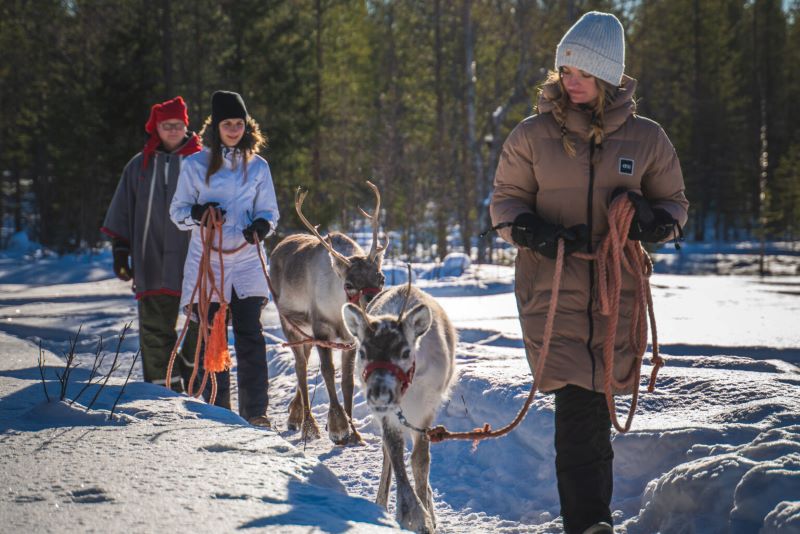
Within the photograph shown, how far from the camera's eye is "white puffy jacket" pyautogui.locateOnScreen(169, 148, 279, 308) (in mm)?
5684

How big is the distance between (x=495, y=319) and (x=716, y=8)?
107 feet

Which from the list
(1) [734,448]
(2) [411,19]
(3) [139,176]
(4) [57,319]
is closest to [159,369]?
(3) [139,176]

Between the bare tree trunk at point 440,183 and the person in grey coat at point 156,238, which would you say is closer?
the person in grey coat at point 156,238

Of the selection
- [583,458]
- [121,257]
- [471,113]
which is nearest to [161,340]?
[121,257]

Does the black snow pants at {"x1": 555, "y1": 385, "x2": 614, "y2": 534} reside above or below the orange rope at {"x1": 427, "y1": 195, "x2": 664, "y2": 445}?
below

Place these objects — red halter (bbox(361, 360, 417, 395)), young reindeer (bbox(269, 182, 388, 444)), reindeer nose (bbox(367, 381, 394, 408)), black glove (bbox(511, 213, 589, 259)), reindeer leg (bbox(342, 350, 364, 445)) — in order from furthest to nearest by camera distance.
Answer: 1. reindeer leg (bbox(342, 350, 364, 445))
2. young reindeer (bbox(269, 182, 388, 444))
3. red halter (bbox(361, 360, 417, 395))
4. reindeer nose (bbox(367, 381, 394, 408))
5. black glove (bbox(511, 213, 589, 259))

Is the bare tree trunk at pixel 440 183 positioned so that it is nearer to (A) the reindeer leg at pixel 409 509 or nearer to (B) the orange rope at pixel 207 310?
(B) the orange rope at pixel 207 310

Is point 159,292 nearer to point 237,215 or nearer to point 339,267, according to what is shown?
point 237,215

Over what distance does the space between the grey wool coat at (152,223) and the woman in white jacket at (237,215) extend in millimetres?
411

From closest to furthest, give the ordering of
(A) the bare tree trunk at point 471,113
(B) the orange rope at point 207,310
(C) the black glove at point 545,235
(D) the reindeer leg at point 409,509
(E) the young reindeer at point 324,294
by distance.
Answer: (C) the black glove at point 545,235 → (D) the reindeer leg at point 409,509 → (B) the orange rope at point 207,310 → (E) the young reindeer at point 324,294 → (A) the bare tree trunk at point 471,113

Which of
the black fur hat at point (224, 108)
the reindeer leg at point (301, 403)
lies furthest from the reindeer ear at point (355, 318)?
the reindeer leg at point (301, 403)

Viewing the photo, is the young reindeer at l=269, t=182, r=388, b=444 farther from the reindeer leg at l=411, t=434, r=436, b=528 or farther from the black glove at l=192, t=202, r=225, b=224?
the reindeer leg at l=411, t=434, r=436, b=528

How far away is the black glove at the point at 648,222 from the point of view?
3.31 m

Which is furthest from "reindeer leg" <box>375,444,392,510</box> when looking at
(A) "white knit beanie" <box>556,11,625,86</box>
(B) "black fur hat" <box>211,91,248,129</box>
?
(B) "black fur hat" <box>211,91,248,129</box>
